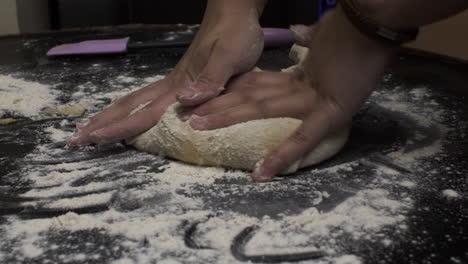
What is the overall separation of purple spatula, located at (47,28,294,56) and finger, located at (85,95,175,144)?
0.47 meters

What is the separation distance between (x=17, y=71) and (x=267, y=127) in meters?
0.67

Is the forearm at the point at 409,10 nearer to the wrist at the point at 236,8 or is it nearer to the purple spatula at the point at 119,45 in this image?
the wrist at the point at 236,8

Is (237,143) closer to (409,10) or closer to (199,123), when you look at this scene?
(199,123)

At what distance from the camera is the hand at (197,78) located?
0.83m

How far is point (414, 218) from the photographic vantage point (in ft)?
2.09

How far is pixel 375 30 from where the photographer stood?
0.73 metres

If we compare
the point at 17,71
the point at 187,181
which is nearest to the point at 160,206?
the point at 187,181

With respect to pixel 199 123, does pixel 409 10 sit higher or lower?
higher

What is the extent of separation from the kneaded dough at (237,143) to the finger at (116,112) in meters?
0.11

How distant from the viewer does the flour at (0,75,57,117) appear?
3.30 ft

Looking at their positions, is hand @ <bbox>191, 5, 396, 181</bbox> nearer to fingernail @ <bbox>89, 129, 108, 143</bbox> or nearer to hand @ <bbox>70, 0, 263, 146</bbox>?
hand @ <bbox>70, 0, 263, 146</bbox>

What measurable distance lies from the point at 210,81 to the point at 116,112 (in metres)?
0.16

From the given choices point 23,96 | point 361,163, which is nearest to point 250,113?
point 361,163

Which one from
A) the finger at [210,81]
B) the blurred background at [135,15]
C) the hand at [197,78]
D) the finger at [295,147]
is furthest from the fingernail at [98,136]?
the blurred background at [135,15]
